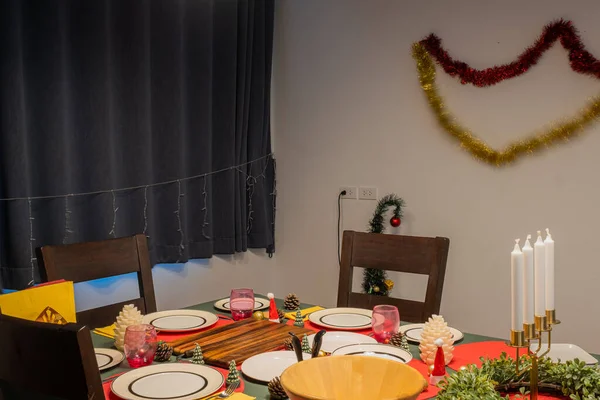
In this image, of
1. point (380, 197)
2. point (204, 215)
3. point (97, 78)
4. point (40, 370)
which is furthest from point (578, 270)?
point (40, 370)

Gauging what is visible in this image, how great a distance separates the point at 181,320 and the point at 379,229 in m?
1.59

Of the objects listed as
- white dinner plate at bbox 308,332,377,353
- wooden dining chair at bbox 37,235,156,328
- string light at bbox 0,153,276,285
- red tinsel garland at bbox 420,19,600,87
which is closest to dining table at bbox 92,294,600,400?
white dinner plate at bbox 308,332,377,353

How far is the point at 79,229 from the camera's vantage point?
2.71 meters

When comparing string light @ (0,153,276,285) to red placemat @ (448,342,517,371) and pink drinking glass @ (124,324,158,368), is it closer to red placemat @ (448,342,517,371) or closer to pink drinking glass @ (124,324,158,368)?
pink drinking glass @ (124,324,158,368)

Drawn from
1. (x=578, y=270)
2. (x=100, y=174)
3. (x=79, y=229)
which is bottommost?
(x=578, y=270)

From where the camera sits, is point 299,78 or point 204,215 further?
point 299,78

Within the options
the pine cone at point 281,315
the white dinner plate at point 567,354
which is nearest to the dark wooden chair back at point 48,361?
the pine cone at point 281,315

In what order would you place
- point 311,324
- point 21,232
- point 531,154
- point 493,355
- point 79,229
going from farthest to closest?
point 531,154 < point 79,229 < point 21,232 < point 311,324 < point 493,355

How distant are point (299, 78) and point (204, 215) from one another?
3.24ft

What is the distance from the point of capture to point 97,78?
8.98ft

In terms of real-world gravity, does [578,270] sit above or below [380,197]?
below

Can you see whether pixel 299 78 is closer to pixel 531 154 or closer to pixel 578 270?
pixel 531 154

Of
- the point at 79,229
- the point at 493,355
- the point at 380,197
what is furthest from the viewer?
the point at 380,197

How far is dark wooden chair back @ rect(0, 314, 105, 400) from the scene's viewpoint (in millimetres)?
999
